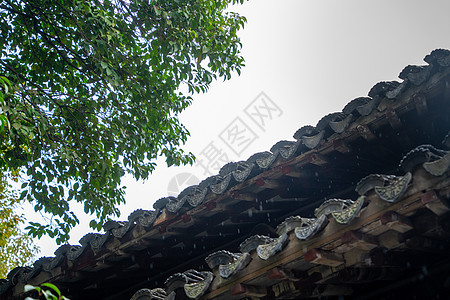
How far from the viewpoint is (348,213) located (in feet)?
9.91

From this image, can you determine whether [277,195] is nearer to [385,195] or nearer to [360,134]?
[360,134]

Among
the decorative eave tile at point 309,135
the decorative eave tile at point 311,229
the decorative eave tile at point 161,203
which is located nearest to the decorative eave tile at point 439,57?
the decorative eave tile at point 309,135

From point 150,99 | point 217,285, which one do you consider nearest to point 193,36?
point 150,99

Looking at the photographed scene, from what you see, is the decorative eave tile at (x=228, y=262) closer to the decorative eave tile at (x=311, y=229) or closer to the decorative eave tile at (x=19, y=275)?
the decorative eave tile at (x=311, y=229)

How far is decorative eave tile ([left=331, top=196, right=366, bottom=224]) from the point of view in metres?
2.95

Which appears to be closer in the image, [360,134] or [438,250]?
[438,250]

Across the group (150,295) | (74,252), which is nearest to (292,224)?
(150,295)

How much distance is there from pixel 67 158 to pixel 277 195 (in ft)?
9.48

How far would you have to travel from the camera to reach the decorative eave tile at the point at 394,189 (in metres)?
2.79

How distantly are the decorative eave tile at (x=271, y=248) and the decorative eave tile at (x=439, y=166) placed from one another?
1.14m

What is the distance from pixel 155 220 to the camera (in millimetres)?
5023

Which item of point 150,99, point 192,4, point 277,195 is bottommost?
point 277,195

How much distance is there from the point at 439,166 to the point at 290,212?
2794 mm

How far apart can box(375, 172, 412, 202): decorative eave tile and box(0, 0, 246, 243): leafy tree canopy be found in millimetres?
3840
